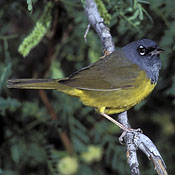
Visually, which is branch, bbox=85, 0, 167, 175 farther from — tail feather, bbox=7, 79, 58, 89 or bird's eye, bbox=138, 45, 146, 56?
tail feather, bbox=7, 79, 58, 89

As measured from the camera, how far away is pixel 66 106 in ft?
16.0

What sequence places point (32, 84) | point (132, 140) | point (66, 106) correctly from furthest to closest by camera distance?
point (66, 106) < point (32, 84) < point (132, 140)

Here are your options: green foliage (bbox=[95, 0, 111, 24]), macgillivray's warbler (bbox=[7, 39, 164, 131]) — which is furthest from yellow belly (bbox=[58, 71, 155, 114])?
green foliage (bbox=[95, 0, 111, 24])

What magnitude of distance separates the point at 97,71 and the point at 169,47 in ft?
3.23

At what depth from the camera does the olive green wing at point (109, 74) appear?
413 centimetres

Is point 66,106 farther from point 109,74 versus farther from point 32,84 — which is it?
point 32,84

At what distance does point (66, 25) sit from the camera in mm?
5102

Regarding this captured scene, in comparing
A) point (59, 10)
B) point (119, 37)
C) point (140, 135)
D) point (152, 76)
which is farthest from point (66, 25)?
point (140, 135)

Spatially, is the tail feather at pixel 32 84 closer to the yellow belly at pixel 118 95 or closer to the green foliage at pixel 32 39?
the yellow belly at pixel 118 95

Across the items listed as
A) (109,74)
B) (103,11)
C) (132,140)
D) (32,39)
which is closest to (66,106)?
(109,74)

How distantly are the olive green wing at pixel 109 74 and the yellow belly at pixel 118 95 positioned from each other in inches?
1.9

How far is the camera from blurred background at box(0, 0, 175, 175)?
4668 mm

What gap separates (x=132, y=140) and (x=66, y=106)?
1638mm

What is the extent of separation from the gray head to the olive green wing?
68mm
